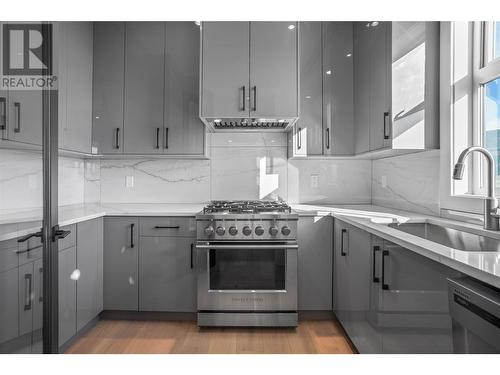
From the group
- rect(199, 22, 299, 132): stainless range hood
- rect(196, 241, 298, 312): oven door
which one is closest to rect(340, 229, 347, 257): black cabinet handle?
rect(196, 241, 298, 312): oven door

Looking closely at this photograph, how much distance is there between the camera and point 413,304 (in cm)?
127

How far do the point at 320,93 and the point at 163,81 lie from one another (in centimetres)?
134

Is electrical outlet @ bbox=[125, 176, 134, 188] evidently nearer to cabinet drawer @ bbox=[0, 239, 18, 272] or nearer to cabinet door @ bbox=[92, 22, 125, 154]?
cabinet door @ bbox=[92, 22, 125, 154]

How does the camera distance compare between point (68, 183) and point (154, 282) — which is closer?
point (154, 282)

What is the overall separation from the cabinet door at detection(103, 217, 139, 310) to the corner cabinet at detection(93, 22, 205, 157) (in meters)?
0.68

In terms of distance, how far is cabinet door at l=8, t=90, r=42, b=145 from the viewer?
1273 mm

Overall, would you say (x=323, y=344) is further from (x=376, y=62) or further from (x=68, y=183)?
(x=68, y=183)

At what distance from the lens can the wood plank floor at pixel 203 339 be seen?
200 cm

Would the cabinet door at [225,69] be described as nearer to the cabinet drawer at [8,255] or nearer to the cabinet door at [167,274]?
the cabinet door at [167,274]

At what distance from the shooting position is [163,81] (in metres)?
2.64

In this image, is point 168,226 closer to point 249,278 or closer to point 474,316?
point 249,278

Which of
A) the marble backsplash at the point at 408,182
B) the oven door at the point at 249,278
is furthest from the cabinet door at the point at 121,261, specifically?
the marble backsplash at the point at 408,182

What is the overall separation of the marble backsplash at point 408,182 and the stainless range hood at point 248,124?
918mm
